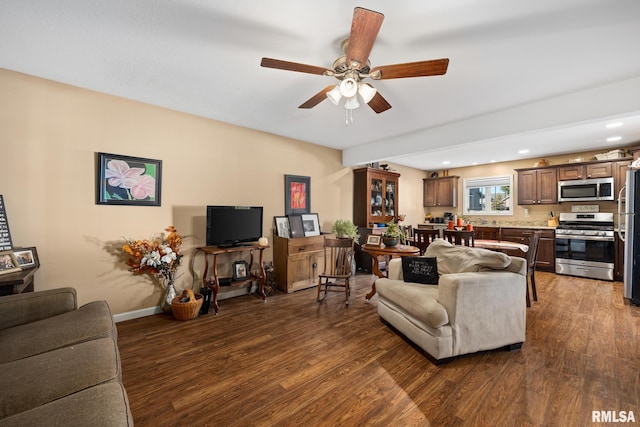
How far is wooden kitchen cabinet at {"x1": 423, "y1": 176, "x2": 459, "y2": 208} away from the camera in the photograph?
7.01 m

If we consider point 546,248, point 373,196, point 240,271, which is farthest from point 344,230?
point 546,248

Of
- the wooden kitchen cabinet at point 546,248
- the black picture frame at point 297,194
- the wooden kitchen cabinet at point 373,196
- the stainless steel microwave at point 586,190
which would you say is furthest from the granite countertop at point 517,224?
the black picture frame at point 297,194

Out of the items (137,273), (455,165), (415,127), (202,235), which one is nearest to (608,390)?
(415,127)

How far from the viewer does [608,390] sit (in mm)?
1815

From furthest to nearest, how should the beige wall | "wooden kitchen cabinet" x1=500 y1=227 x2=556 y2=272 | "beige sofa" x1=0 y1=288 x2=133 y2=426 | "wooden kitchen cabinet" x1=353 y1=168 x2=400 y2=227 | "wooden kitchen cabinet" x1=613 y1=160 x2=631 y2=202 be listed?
"wooden kitchen cabinet" x1=353 y1=168 x2=400 y2=227
"wooden kitchen cabinet" x1=500 y1=227 x2=556 y2=272
"wooden kitchen cabinet" x1=613 y1=160 x2=631 y2=202
the beige wall
"beige sofa" x1=0 y1=288 x2=133 y2=426

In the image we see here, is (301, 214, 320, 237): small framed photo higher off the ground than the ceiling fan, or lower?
lower

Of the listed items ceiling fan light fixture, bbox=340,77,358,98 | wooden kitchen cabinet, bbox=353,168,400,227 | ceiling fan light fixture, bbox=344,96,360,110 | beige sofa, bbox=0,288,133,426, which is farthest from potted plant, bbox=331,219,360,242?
beige sofa, bbox=0,288,133,426

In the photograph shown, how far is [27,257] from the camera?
2.37m

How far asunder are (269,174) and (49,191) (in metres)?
2.50

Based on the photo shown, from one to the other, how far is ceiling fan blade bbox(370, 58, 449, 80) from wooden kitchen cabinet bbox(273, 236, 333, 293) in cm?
266

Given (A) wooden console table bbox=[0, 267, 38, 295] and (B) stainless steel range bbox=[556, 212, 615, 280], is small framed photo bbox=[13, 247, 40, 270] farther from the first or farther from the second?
(B) stainless steel range bbox=[556, 212, 615, 280]

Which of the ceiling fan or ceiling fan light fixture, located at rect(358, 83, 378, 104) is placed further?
ceiling fan light fixture, located at rect(358, 83, 378, 104)

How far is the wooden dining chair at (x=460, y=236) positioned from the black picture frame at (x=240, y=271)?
2.89m

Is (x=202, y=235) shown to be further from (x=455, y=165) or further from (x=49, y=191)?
(x=455, y=165)
